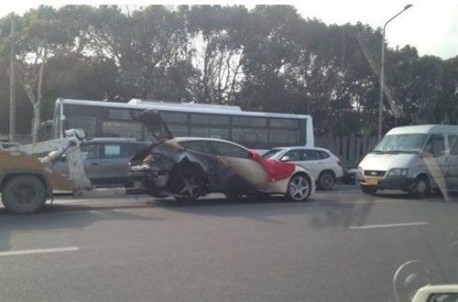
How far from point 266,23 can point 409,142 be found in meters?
17.5

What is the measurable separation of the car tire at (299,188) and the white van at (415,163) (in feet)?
7.38

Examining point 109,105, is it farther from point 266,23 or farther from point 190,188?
point 266,23

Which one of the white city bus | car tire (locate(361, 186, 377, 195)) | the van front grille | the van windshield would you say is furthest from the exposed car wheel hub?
the white city bus

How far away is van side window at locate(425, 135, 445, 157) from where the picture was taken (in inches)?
598

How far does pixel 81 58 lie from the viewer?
106 feet

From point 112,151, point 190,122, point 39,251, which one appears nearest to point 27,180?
point 39,251

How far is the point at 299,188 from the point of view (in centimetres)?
1423

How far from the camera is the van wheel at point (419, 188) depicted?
604 inches

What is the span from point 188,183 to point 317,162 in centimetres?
789

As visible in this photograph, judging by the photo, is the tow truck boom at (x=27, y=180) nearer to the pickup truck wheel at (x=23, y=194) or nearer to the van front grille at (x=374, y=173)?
the pickup truck wheel at (x=23, y=194)

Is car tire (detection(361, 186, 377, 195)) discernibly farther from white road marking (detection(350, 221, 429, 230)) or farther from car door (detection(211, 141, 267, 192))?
white road marking (detection(350, 221, 429, 230))

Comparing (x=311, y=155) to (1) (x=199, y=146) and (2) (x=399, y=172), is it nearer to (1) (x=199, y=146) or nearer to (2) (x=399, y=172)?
(2) (x=399, y=172)

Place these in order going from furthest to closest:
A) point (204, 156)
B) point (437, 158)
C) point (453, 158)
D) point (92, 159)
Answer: point (92, 159)
point (437, 158)
point (453, 158)
point (204, 156)

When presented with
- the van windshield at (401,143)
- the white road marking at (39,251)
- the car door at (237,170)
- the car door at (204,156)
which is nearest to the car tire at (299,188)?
the car door at (237,170)
